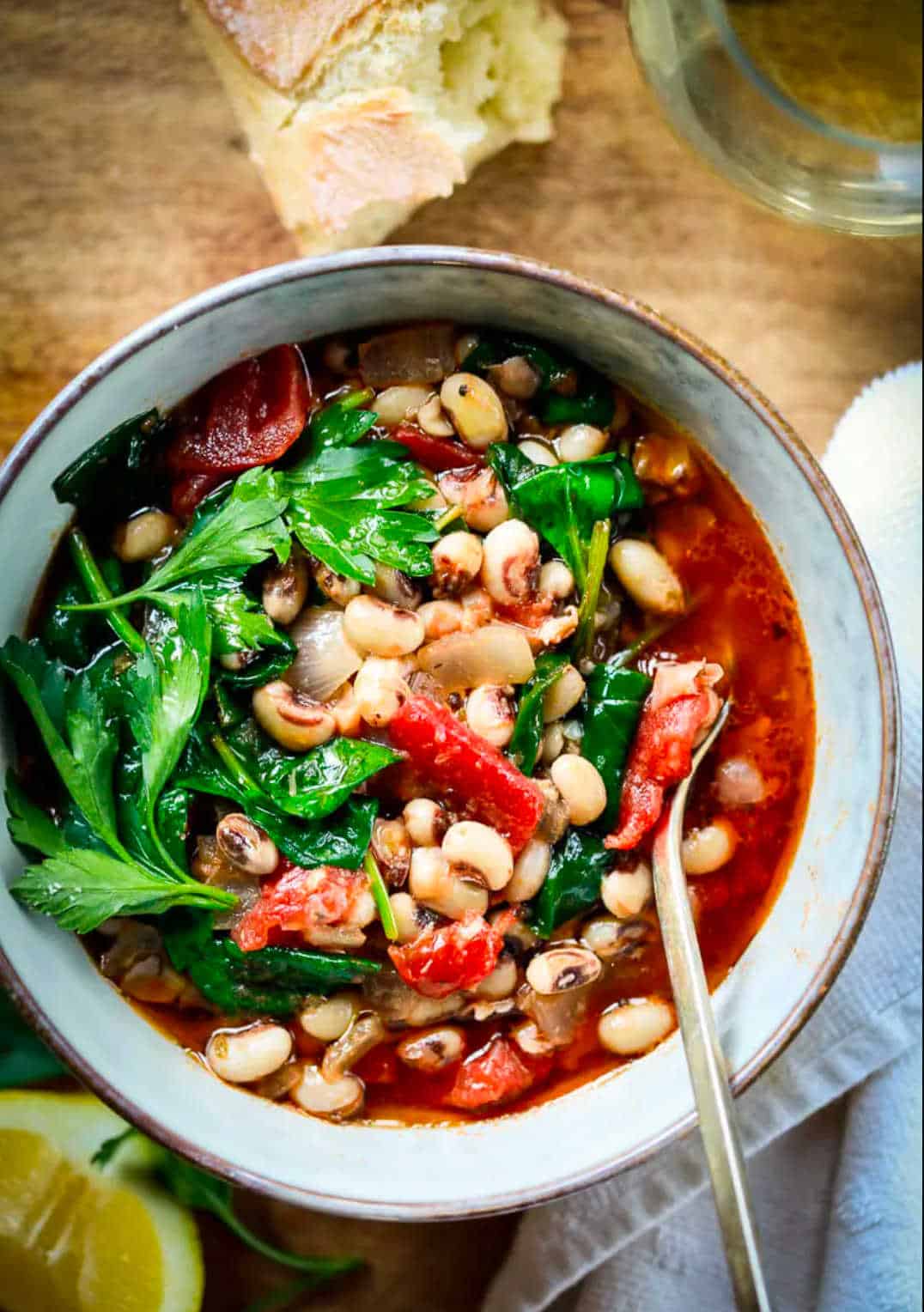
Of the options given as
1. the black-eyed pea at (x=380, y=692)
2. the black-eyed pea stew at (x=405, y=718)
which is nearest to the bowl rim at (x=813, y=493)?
the black-eyed pea stew at (x=405, y=718)

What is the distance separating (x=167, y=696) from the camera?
2031mm

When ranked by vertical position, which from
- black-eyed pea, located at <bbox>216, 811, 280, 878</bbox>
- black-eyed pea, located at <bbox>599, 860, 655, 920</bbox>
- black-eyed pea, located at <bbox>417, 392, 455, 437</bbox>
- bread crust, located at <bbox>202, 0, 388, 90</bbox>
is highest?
bread crust, located at <bbox>202, 0, 388, 90</bbox>

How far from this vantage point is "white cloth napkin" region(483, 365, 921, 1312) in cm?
249

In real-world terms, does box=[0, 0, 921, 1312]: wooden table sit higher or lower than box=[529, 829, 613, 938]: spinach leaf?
higher

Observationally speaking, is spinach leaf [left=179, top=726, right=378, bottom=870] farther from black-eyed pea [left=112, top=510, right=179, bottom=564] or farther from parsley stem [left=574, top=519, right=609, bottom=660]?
parsley stem [left=574, top=519, right=609, bottom=660]

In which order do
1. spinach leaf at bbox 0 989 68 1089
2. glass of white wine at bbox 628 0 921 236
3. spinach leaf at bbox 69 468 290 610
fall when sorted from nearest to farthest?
spinach leaf at bbox 69 468 290 610, spinach leaf at bbox 0 989 68 1089, glass of white wine at bbox 628 0 921 236

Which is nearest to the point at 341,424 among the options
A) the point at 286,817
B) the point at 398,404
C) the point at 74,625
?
the point at 398,404

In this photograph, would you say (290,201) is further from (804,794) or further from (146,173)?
(804,794)

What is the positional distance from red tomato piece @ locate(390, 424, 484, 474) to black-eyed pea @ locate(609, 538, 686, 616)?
288mm

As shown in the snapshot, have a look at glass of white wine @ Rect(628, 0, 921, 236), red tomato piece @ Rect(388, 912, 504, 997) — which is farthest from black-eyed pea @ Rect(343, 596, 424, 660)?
glass of white wine @ Rect(628, 0, 921, 236)

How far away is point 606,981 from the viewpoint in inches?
88.7

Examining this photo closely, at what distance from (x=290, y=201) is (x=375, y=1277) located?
6.77 feet

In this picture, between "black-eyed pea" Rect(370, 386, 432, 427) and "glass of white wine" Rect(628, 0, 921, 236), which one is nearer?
"black-eyed pea" Rect(370, 386, 432, 427)

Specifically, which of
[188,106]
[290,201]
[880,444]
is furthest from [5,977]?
[880,444]
